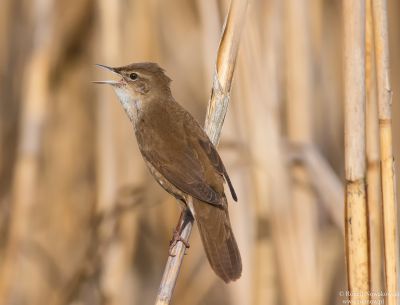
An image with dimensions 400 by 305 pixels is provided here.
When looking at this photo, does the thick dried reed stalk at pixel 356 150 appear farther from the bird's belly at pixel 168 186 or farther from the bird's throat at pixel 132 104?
the bird's throat at pixel 132 104

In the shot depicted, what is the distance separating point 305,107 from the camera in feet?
8.79

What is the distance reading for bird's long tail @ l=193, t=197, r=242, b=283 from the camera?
2131 mm

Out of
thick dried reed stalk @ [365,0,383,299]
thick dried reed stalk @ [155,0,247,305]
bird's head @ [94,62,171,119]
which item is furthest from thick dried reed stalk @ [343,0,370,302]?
bird's head @ [94,62,171,119]

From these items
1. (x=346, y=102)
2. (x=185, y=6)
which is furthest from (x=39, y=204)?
(x=346, y=102)

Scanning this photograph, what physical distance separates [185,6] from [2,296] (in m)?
1.74

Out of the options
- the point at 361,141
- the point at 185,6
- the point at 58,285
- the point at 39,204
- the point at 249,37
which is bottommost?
the point at 58,285

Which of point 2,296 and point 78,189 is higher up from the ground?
point 78,189

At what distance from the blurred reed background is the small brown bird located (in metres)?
0.23

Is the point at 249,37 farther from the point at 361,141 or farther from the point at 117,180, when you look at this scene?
the point at 117,180

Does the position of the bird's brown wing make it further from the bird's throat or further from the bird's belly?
the bird's throat

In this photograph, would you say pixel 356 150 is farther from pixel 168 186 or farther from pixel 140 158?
pixel 140 158

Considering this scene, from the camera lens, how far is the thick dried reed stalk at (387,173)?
1.87m

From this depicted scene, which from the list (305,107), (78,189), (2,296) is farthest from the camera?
Answer: (78,189)

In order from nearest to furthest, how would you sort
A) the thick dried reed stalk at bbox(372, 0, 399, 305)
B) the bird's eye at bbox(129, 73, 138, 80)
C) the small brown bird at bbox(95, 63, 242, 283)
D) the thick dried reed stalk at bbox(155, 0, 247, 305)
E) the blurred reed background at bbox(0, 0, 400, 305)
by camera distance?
the thick dried reed stalk at bbox(372, 0, 399, 305)
the thick dried reed stalk at bbox(155, 0, 247, 305)
the small brown bird at bbox(95, 63, 242, 283)
the blurred reed background at bbox(0, 0, 400, 305)
the bird's eye at bbox(129, 73, 138, 80)
